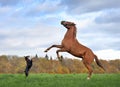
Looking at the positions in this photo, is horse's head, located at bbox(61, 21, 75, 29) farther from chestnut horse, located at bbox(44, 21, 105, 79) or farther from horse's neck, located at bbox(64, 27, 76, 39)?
horse's neck, located at bbox(64, 27, 76, 39)

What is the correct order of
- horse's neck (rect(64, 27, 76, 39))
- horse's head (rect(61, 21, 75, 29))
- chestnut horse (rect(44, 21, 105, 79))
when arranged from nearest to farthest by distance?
chestnut horse (rect(44, 21, 105, 79)) → horse's neck (rect(64, 27, 76, 39)) → horse's head (rect(61, 21, 75, 29))

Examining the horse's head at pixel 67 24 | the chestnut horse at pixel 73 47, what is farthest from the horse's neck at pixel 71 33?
the horse's head at pixel 67 24

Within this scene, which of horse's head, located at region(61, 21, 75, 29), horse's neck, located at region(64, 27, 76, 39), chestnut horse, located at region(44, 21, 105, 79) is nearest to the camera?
chestnut horse, located at region(44, 21, 105, 79)

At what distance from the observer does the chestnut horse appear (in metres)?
19.0

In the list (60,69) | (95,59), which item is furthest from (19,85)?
(60,69)

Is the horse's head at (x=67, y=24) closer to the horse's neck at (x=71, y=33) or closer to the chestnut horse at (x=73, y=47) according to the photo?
the chestnut horse at (x=73, y=47)

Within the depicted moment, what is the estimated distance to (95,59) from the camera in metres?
20.8

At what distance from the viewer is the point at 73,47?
62.6 feet

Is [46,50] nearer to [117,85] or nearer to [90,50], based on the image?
[90,50]

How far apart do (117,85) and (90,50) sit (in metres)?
3.97

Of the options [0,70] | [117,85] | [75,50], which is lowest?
[0,70]

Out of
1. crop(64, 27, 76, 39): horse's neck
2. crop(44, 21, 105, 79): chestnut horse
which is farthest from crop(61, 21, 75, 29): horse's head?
crop(64, 27, 76, 39): horse's neck

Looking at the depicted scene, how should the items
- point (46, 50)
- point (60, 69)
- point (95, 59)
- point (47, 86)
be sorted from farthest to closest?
point (60, 69) < point (95, 59) < point (46, 50) < point (47, 86)

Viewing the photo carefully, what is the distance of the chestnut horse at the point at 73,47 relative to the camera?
19047 millimetres
